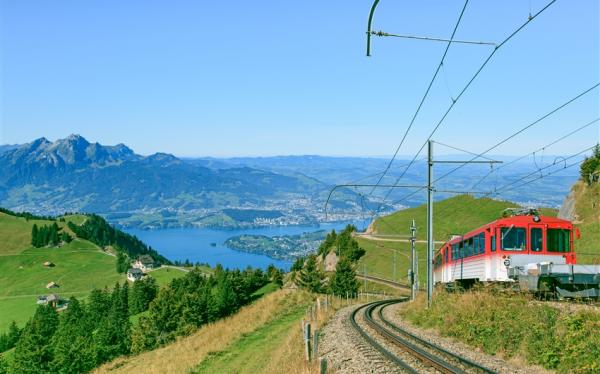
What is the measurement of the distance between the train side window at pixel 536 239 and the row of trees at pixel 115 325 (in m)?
48.9

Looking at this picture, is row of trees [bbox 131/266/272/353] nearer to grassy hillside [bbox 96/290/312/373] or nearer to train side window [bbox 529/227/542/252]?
grassy hillside [bbox 96/290/312/373]

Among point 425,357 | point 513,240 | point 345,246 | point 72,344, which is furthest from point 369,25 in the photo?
point 345,246

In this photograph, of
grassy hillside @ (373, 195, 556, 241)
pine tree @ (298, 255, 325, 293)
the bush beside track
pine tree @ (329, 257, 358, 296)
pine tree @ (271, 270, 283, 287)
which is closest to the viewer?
the bush beside track

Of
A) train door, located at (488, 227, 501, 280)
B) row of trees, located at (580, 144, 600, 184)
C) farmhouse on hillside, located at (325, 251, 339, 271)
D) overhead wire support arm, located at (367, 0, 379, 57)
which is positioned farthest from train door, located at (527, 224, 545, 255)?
farmhouse on hillside, located at (325, 251, 339, 271)

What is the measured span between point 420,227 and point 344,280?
56.3m

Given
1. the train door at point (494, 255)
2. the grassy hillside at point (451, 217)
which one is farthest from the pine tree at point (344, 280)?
the train door at point (494, 255)

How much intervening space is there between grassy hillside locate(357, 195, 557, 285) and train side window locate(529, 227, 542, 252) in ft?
232

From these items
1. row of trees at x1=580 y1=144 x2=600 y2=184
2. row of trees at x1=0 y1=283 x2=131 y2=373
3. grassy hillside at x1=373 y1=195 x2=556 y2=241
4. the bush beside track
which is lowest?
row of trees at x1=0 y1=283 x2=131 y2=373

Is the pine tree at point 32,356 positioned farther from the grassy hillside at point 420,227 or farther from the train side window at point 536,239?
the train side window at point 536,239

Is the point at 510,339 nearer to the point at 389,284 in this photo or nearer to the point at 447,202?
the point at 389,284

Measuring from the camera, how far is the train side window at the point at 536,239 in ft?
102

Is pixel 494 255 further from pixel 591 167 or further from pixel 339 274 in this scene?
pixel 591 167

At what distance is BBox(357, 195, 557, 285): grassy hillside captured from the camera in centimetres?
11488

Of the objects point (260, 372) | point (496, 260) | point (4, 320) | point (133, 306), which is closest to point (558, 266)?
point (496, 260)
